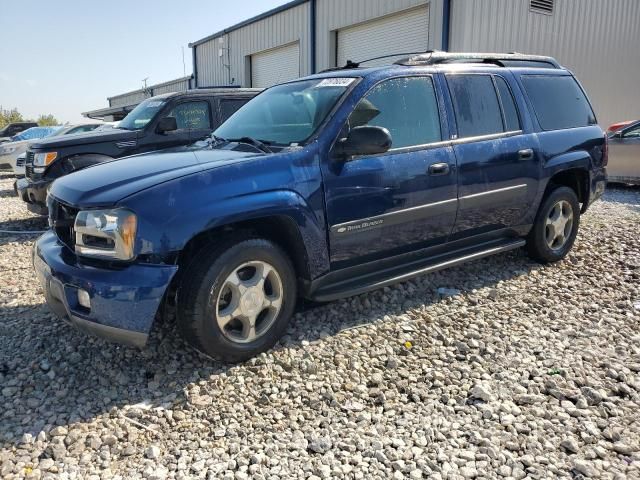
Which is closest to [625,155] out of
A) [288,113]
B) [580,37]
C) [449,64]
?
[580,37]

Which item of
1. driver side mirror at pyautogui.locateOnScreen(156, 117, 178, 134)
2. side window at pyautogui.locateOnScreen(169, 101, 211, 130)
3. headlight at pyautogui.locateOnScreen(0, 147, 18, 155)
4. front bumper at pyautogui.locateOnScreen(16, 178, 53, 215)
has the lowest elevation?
front bumper at pyautogui.locateOnScreen(16, 178, 53, 215)

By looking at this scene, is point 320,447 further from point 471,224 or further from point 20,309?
point 20,309

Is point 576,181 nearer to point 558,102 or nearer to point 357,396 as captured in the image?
point 558,102

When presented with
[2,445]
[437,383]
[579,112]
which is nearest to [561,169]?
[579,112]

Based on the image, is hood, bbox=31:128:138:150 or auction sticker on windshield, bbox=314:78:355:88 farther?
hood, bbox=31:128:138:150

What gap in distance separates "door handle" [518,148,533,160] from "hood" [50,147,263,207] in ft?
8.13

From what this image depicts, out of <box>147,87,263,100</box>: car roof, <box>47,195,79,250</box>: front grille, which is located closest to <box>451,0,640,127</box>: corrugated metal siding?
<box>147,87,263,100</box>: car roof

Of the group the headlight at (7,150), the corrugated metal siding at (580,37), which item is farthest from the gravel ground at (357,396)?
the headlight at (7,150)

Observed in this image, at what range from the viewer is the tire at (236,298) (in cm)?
297

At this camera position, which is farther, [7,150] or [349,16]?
[349,16]

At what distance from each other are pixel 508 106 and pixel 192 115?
4484 millimetres

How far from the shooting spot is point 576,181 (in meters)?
5.33

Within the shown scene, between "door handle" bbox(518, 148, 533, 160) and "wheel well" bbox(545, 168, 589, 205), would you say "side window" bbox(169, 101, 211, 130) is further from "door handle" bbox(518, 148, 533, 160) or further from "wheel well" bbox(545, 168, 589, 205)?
"wheel well" bbox(545, 168, 589, 205)

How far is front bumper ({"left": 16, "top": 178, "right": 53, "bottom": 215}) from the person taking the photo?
6555 millimetres
